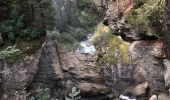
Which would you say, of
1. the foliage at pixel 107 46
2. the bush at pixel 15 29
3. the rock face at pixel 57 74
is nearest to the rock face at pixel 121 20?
the foliage at pixel 107 46

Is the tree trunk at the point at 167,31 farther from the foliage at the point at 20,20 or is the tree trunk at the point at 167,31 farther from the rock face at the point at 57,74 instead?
the foliage at the point at 20,20

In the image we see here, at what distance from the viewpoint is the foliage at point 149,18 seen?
879cm

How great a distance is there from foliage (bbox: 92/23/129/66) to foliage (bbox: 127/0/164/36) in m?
1.30

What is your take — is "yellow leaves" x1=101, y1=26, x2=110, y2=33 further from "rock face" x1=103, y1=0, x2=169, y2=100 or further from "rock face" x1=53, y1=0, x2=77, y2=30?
"rock face" x1=53, y1=0, x2=77, y2=30

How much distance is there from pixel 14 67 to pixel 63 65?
210 cm

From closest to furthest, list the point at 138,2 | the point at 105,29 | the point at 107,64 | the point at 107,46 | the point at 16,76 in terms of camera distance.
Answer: the point at 138,2
the point at 107,46
the point at 107,64
the point at 105,29
the point at 16,76

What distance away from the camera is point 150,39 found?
9.71 meters

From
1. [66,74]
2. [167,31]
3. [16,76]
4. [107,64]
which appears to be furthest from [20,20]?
[167,31]

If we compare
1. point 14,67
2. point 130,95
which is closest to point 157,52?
point 130,95

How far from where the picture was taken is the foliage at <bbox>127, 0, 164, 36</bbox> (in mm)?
8789

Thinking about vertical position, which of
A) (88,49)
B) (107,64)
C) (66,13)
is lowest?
(88,49)

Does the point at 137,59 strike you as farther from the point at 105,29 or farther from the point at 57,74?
the point at 57,74

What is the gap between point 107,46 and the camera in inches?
462

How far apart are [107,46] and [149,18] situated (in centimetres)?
289
